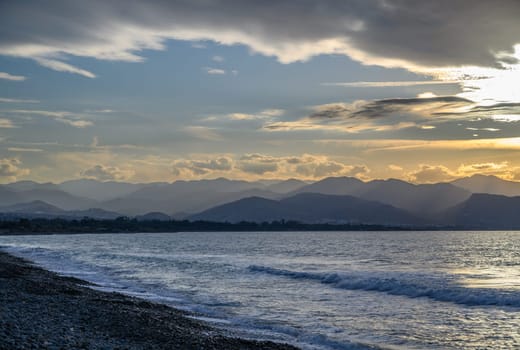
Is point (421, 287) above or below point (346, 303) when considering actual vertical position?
above

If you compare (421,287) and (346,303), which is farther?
(421,287)

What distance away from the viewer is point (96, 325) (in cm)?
2031

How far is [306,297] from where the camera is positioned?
35.9 m

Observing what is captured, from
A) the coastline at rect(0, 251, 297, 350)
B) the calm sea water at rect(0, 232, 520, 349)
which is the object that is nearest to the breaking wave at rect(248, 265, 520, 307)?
the calm sea water at rect(0, 232, 520, 349)

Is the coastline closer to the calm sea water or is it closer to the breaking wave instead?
the calm sea water

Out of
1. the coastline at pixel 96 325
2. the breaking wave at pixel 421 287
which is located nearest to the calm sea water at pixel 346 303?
the breaking wave at pixel 421 287

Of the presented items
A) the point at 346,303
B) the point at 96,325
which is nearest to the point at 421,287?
the point at 346,303

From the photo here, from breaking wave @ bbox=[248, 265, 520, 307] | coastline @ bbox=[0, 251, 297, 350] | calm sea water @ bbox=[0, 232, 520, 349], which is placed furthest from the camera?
breaking wave @ bbox=[248, 265, 520, 307]

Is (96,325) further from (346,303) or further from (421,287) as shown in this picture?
(421,287)

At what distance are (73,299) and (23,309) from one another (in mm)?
5666

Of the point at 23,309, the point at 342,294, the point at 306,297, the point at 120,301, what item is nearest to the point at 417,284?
the point at 342,294

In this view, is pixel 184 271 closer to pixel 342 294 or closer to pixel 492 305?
pixel 342 294

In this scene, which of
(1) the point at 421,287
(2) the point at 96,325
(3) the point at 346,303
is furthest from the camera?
(1) the point at 421,287

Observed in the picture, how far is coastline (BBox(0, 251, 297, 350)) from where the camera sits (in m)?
16.4
